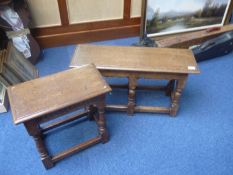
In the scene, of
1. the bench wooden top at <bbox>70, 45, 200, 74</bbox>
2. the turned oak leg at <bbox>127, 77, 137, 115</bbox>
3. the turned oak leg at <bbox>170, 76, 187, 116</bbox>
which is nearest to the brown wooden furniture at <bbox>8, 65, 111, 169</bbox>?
the bench wooden top at <bbox>70, 45, 200, 74</bbox>

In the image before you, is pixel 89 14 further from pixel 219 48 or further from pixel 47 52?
pixel 219 48

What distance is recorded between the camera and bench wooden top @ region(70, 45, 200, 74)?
56.1 inches

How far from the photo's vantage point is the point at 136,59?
1517mm

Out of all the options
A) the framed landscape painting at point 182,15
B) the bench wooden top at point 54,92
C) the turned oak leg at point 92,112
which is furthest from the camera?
the framed landscape painting at point 182,15

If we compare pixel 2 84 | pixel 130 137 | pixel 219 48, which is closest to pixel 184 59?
pixel 130 137

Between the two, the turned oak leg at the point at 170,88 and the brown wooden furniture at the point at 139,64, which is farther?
the turned oak leg at the point at 170,88

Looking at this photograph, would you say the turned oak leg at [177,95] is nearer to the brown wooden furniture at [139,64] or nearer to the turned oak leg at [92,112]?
the brown wooden furniture at [139,64]

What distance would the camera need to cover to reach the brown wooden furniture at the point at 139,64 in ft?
4.68

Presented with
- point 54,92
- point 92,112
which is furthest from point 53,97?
point 92,112

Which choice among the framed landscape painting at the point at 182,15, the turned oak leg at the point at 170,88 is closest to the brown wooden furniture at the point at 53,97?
the turned oak leg at the point at 170,88

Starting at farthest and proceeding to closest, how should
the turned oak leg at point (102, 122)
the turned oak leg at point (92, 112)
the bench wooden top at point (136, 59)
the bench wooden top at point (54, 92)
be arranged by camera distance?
1. the turned oak leg at point (92, 112)
2. the bench wooden top at point (136, 59)
3. the turned oak leg at point (102, 122)
4. the bench wooden top at point (54, 92)

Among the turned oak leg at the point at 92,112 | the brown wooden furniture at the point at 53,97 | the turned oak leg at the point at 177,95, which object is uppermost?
the brown wooden furniture at the point at 53,97

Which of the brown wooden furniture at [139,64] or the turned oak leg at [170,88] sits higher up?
the brown wooden furniture at [139,64]

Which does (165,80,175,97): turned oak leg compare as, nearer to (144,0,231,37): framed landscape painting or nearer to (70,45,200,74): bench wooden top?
(70,45,200,74): bench wooden top
